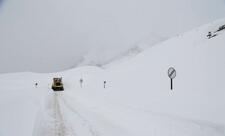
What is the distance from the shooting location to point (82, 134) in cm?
827

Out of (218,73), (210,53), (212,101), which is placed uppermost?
(210,53)

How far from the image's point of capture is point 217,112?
32.7 feet

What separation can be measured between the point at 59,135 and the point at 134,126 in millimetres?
3139

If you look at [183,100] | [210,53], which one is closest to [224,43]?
[210,53]

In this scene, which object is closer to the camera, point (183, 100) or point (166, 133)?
point (166, 133)

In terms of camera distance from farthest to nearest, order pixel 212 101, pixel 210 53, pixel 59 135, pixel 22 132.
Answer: pixel 210 53, pixel 212 101, pixel 59 135, pixel 22 132

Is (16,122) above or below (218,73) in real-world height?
below

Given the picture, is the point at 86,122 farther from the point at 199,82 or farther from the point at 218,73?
the point at 218,73

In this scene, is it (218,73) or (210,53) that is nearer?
(218,73)

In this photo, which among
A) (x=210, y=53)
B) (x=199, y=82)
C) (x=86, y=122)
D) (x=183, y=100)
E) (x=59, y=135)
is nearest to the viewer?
(x=59, y=135)

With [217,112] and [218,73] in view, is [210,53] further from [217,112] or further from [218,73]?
[217,112]

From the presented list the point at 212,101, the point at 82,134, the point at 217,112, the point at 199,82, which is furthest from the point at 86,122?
the point at 199,82

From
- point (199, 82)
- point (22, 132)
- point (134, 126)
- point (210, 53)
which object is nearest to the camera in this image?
point (22, 132)

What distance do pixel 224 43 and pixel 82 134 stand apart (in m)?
23.9
